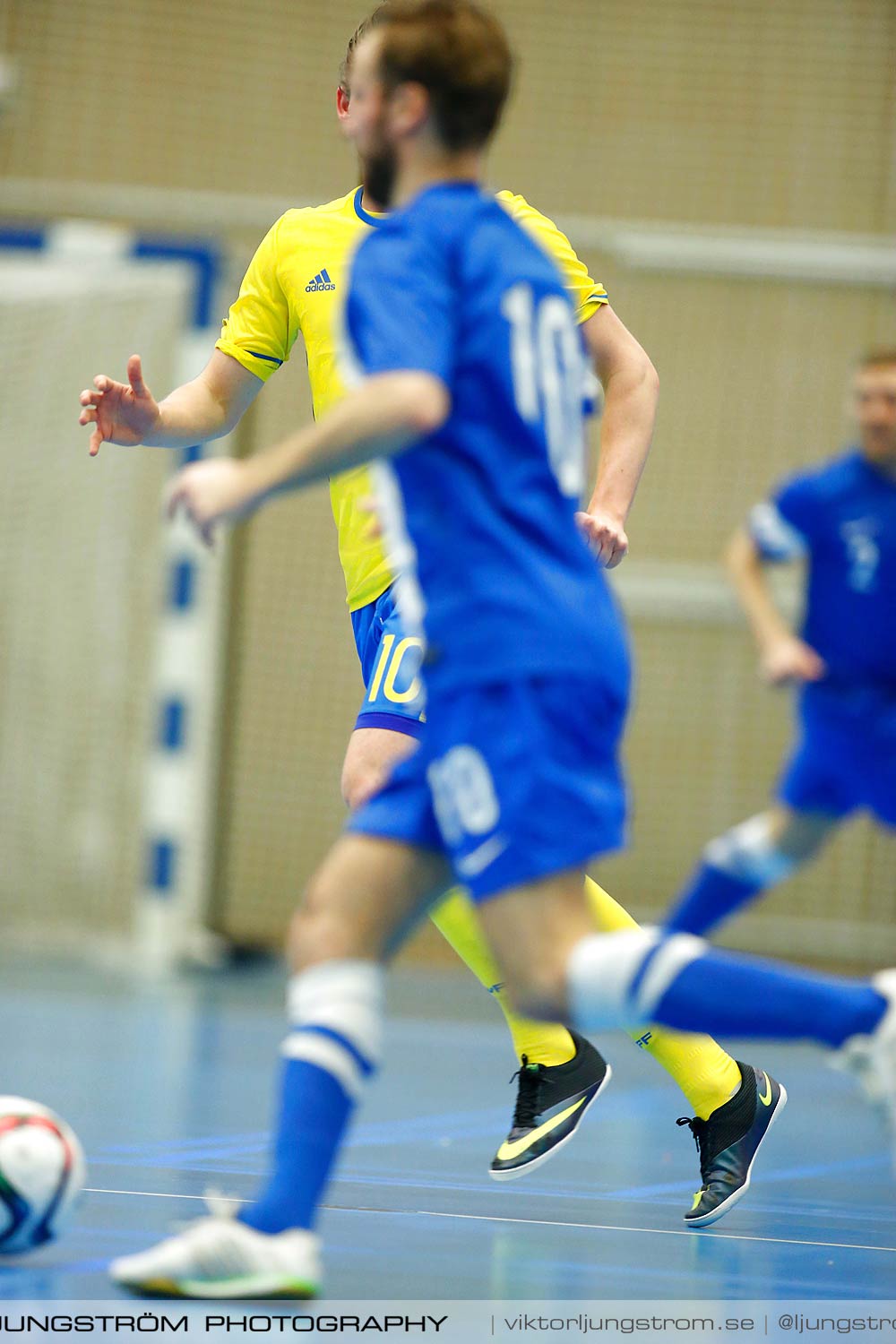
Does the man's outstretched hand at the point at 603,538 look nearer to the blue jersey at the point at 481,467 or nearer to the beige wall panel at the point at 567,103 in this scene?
the blue jersey at the point at 481,467

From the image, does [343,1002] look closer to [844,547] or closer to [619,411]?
[619,411]

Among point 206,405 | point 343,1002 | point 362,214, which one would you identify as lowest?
point 343,1002

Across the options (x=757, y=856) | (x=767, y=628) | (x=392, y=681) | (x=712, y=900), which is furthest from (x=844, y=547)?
(x=392, y=681)

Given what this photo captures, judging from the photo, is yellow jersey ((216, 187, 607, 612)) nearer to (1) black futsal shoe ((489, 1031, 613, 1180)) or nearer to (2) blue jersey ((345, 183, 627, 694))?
(1) black futsal shoe ((489, 1031, 613, 1180))

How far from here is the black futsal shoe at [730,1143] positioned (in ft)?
9.78

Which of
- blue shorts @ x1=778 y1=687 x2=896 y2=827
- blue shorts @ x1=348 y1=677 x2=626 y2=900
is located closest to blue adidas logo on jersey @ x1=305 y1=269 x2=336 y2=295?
blue shorts @ x1=348 y1=677 x2=626 y2=900

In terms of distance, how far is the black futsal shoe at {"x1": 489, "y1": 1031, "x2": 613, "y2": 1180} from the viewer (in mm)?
3162

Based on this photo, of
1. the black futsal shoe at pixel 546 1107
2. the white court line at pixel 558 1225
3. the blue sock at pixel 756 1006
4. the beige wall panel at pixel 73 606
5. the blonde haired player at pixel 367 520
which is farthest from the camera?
the beige wall panel at pixel 73 606

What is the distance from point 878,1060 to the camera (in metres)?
2.09

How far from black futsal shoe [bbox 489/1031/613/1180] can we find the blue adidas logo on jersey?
4.85 ft

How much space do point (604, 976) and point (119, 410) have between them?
145 centimetres

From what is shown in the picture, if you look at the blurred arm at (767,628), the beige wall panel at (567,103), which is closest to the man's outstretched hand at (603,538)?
the blurred arm at (767,628)

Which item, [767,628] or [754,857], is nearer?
[767,628]

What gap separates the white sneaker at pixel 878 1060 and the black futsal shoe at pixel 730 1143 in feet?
3.09
